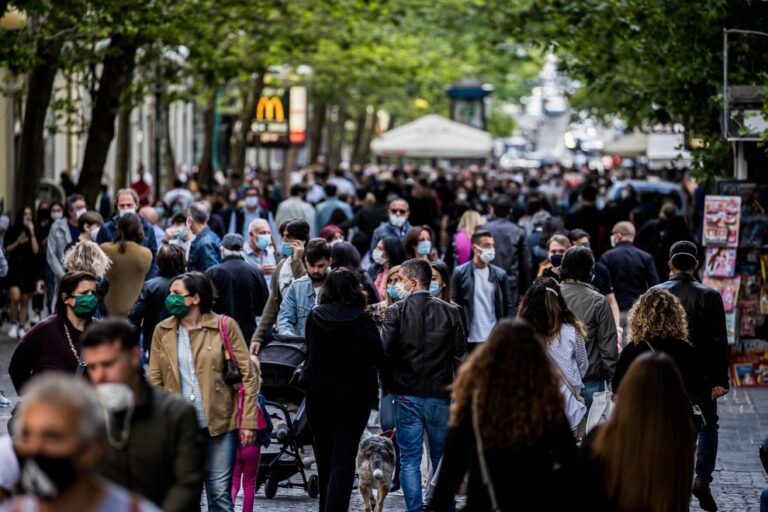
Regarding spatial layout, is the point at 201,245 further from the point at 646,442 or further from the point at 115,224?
the point at 646,442

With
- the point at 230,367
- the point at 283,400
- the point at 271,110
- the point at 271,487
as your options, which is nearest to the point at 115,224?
the point at 283,400

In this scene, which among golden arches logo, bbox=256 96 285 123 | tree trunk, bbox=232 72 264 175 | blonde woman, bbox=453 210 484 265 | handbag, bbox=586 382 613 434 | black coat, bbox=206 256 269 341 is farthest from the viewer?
golden arches logo, bbox=256 96 285 123

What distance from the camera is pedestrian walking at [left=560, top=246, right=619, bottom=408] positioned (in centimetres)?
1034

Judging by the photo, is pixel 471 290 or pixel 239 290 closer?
pixel 239 290

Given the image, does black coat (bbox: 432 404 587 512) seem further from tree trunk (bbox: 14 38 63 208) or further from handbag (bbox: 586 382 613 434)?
tree trunk (bbox: 14 38 63 208)

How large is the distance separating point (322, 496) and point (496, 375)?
3.48 m

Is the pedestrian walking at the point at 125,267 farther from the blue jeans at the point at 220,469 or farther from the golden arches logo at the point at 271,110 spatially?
the golden arches logo at the point at 271,110

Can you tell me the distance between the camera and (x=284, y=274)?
40.1ft

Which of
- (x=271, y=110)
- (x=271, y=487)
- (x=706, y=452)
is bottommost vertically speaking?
(x=271, y=487)

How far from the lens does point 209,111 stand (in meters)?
37.7

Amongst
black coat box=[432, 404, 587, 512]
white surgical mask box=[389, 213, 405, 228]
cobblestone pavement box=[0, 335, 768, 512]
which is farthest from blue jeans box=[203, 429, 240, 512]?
white surgical mask box=[389, 213, 405, 228]

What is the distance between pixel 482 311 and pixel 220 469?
4811 mm

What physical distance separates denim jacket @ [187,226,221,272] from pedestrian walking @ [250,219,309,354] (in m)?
1.43

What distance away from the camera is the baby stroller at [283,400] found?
10547mm
